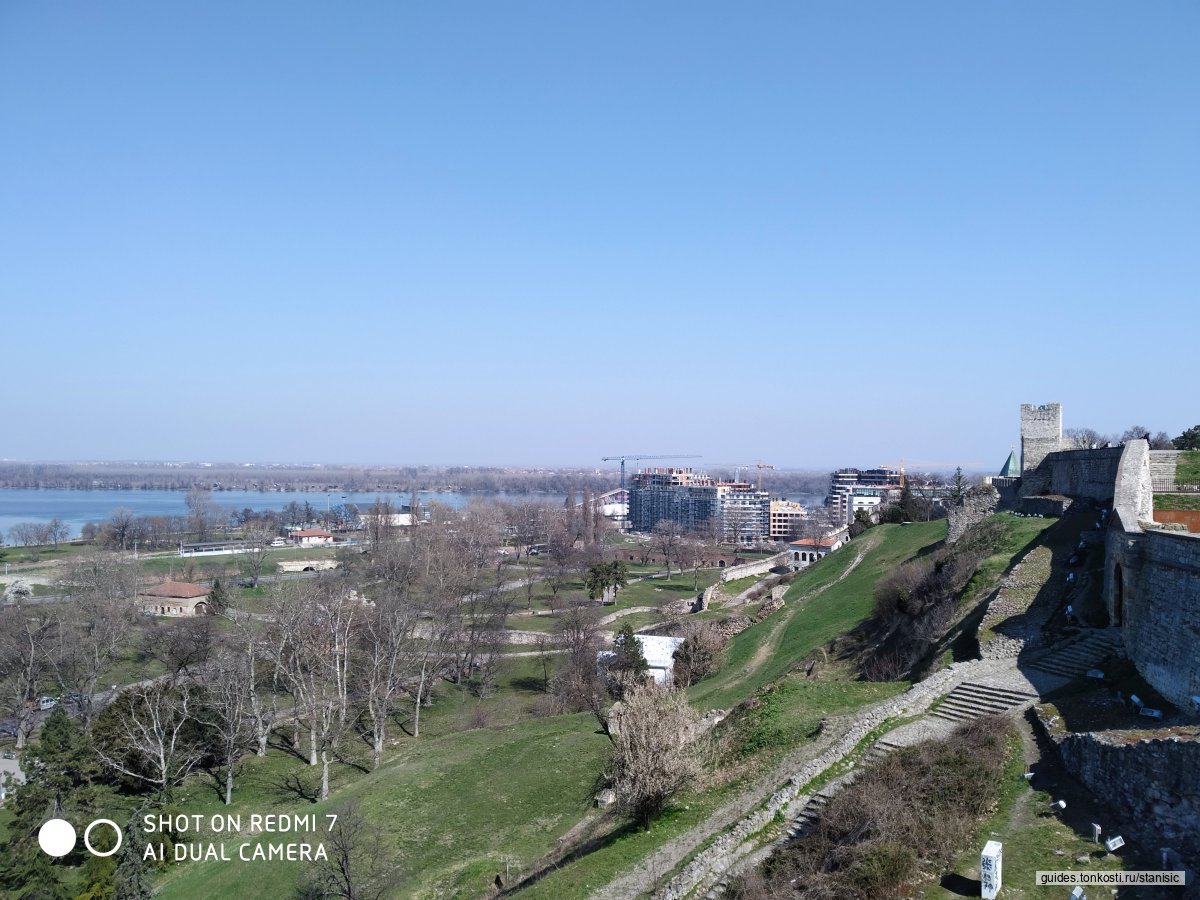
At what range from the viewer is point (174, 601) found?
177 ft

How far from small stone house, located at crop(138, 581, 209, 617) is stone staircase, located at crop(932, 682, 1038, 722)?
4864 centimetres

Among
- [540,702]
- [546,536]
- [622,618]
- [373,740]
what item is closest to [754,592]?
[622,618]

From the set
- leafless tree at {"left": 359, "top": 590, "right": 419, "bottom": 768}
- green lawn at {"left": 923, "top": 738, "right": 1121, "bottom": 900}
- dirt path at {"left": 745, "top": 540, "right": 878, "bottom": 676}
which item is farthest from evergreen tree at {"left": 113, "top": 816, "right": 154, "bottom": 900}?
dirt path at {"left": 745, "top": 540, "right": 878, "bottom": 676}

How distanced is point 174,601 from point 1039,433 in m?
51.9

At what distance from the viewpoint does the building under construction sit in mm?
114438

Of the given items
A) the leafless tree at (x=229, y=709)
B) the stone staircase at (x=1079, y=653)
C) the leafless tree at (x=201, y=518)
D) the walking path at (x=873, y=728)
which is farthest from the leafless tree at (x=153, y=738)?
the leafless tree at (x=201, y=518)

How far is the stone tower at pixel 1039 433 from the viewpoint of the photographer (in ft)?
105

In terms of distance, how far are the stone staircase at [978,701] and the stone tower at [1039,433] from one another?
20.1 m

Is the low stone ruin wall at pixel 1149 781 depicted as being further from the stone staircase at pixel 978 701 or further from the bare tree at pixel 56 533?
the bare tree at pixel 56 533

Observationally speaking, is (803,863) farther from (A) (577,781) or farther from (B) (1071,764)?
(A) (577,781)

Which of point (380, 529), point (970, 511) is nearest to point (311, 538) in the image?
point (380, 529)

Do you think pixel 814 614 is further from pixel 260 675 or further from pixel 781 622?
pixel 260 675

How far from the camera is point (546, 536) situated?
95.3 meters

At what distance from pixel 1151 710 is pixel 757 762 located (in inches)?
263
